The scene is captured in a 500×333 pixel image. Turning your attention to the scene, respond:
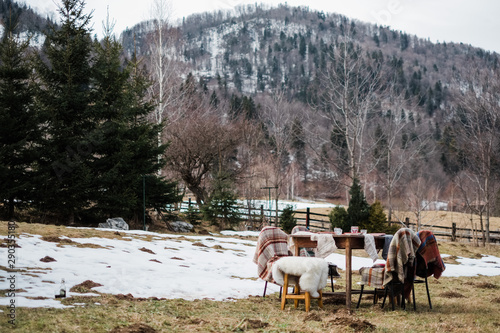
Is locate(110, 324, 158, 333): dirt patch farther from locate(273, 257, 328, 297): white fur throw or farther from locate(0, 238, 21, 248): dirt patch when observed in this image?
locate(0, 238, 21, 248): dirt patch

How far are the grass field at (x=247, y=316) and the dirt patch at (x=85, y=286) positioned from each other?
0.30m

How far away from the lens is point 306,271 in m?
5.81

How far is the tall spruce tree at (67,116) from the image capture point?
48.0 feet

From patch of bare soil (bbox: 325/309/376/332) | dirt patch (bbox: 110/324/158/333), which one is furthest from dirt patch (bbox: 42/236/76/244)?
patch of bare soil (bbox: 325/309/376/332)

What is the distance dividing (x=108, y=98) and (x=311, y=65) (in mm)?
115878

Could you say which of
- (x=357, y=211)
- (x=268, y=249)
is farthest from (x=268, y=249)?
(x=357, y=211)

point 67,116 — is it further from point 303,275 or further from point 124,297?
point 303,275

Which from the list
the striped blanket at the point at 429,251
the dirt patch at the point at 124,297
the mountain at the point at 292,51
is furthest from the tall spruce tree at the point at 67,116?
the mountain at the point at 292,51

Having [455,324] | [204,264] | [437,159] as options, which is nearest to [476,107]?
[204,264]

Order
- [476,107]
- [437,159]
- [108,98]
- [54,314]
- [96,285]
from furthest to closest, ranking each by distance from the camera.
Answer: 1. [437,159]
2. [476,107]
3. [108,98]
4. [96,285]
5. [54,314]

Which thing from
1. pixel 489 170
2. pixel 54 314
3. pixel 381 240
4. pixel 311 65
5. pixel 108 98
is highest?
pixel 311 65

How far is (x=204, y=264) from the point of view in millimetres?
9648

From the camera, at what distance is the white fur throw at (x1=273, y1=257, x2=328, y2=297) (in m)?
5.76

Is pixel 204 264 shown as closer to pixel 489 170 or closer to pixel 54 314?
pixel 54 314
